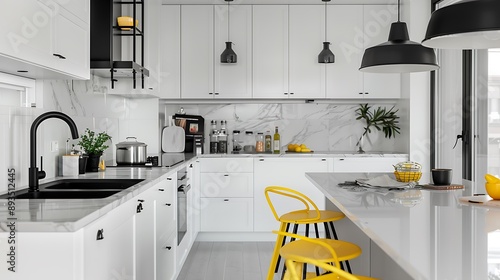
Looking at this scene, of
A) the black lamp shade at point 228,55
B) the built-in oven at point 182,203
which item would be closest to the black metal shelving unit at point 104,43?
the built-in oven at point 182,203

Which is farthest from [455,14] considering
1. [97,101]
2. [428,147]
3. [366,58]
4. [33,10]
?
[428,147]

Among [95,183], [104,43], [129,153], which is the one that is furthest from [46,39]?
[129,153]

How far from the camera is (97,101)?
13.1 ft

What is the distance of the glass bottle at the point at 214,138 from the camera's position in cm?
551

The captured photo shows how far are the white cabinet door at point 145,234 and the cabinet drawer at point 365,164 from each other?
271cm

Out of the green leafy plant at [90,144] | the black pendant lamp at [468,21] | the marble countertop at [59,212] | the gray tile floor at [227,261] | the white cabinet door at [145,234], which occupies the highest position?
the black pendant lamp at [468,21]

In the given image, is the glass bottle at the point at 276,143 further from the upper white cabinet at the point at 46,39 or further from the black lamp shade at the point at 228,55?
the upper white cabinet at the point at 46,39

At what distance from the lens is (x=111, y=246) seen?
1.99m

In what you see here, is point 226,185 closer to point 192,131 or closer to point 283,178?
point 283,178

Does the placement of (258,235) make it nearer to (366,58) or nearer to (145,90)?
(145,90)

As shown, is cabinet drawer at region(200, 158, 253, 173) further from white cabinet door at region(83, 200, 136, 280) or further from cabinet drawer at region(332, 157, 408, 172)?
white cabinet door at region(83, 200, 136, 280)

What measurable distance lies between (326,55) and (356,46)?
452 millimetres

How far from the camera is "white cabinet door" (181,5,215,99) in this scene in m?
5.39

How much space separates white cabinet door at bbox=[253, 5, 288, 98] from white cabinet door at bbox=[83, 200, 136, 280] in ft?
10.7
